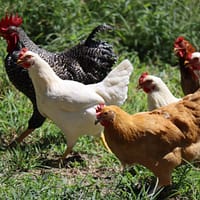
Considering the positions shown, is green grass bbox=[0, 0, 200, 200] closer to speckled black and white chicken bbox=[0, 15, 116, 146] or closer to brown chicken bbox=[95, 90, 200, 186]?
brown chicken bbox=[95, 90, 200, 186]

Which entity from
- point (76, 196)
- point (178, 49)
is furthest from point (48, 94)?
point (178, 49)

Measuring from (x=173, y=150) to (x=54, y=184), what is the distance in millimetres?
954

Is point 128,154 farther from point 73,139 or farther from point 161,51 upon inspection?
point 161,51

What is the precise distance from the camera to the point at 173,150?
197 inches

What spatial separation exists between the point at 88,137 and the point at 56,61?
2.60 ft

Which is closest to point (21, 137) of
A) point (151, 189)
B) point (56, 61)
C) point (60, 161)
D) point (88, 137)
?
point (60, 161)

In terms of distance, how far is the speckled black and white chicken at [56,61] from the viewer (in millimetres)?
6141

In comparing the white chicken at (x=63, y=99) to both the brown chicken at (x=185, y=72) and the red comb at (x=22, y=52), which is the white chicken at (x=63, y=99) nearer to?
the red comb at (x=22, y=52)

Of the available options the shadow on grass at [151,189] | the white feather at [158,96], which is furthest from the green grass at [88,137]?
the white feather at [158,96]

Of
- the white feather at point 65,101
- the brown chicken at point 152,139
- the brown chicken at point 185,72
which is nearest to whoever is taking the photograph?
the brown chicken at point 152,139

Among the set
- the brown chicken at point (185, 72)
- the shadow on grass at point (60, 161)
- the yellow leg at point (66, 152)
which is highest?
the brown chicken at point (185, 72)

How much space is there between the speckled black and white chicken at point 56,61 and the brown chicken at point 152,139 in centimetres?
133

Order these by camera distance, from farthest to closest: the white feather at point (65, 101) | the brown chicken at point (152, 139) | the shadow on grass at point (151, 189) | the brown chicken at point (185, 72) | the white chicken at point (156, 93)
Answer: the brown chicken at point (185, 72) → the white chicken at point (156, 93) → the white feather at point (65, 101) → the shadow on grass at point (151, 189) → the brown chicken at point (152, 139)

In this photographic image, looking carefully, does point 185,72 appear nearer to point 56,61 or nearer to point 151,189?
point 56,61
